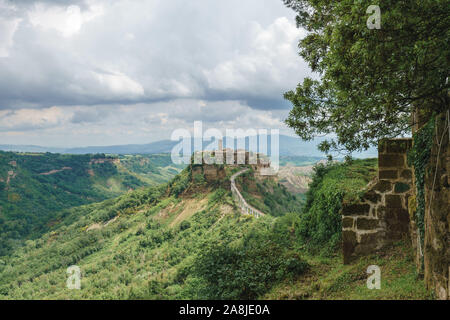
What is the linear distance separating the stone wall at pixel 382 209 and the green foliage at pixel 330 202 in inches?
15.9

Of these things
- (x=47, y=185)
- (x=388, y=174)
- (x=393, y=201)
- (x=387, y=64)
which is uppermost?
(x=387, y=64)

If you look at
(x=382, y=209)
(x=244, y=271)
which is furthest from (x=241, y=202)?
(x=382, y=209)

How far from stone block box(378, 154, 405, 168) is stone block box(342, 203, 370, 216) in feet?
3.24

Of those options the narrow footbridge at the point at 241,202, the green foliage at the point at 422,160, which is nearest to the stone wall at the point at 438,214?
the green foliage at the point at 422,160

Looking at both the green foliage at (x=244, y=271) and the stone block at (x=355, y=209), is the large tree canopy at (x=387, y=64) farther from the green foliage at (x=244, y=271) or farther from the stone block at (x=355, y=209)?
the green foliage at (x=244, y=271)

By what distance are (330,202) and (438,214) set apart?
A: 4.37 metres

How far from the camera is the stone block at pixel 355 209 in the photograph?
6.79 metres

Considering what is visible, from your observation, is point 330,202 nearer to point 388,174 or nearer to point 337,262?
point 337,262

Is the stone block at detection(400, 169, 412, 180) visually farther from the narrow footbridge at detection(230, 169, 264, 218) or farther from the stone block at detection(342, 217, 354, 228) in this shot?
the narrow footbridge at detection(230, 169, 264, 218)

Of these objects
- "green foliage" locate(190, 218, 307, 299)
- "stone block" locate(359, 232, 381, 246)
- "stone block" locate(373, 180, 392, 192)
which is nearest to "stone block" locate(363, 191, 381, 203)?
"stone block" locate(373, 180, 392, 192)

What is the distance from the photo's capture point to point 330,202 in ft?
27.6
